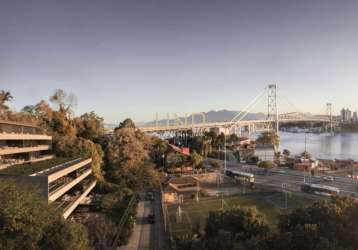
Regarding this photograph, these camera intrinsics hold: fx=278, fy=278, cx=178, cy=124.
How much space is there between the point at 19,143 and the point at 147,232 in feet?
44.4

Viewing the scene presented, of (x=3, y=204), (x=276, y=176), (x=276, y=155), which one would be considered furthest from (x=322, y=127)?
(x=3, y=204)

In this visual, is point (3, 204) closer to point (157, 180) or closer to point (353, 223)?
point (353, 223)

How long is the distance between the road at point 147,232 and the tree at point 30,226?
5.66m

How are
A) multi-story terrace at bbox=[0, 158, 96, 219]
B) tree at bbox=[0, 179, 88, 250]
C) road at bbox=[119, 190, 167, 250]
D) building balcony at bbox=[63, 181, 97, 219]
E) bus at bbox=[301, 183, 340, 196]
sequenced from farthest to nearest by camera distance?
bus at bbox=[301, 183, 340, 196]
building balcony at bbox=[63, 181, 97, 219]
road at bbox=[119, 190, 167, 250]
multi-story terrace at bbox=[0, 158, 96, 219]
tree at bbox=[0, 179, 88, 250]

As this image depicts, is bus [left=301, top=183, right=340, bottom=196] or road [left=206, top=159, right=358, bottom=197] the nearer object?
bus [left=301, top=183, right=340, bottom=196]

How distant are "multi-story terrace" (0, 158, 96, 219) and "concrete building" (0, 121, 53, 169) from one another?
1.95 m

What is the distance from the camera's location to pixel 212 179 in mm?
32062

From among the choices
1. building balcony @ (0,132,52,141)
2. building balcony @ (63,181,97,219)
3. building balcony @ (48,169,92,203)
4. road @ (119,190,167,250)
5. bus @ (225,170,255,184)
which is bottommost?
road @ (119,190,167,250)

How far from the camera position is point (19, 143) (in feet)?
74.9

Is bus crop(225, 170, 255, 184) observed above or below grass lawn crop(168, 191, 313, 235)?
above

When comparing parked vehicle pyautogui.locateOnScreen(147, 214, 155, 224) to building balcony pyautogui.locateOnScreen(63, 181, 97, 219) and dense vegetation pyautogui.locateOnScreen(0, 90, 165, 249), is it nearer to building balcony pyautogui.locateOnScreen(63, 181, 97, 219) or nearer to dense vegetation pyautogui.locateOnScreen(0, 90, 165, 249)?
dense vegetation pyautogui.locateOnScreen(0, 90, 165, 249)

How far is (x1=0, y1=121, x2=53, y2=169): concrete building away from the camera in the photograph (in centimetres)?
1973

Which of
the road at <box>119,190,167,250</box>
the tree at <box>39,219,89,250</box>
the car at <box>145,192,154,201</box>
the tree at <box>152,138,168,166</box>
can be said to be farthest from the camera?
the tree at <box>152,138,168,166</box>

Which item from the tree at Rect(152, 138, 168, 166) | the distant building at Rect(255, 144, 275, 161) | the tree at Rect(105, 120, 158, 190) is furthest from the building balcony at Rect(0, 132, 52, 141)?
the distant building at Rect(255, 144, 275, 161)
